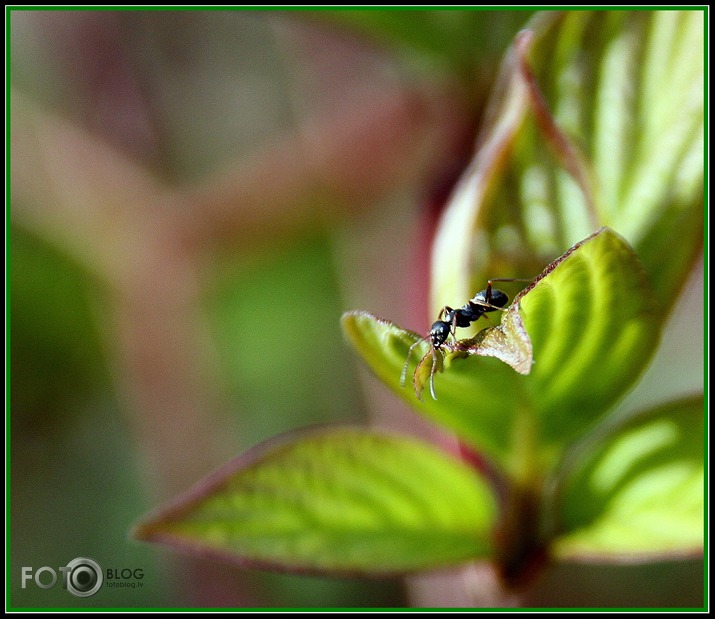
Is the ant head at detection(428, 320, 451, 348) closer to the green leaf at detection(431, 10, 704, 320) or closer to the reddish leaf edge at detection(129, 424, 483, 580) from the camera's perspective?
the green leaf at detection(431, 10, 704, 320)

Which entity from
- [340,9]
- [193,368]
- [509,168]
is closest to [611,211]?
[509,168]

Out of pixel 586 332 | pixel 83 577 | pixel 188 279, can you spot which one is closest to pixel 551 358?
pixel 586 332

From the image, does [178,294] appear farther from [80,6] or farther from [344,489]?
[344,489]

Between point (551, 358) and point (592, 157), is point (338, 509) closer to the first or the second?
point (551, 358)

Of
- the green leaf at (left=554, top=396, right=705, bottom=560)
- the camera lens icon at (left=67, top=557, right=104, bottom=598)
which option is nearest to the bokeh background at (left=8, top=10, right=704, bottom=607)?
the camera lens icon at (left=67, top=557, right=104, bottom=598)

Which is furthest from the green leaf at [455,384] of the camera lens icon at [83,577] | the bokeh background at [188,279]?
the bokeh background at [188,279]

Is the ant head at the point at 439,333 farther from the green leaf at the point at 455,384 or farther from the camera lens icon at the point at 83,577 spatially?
the camera lens icon at the point at 83,577
